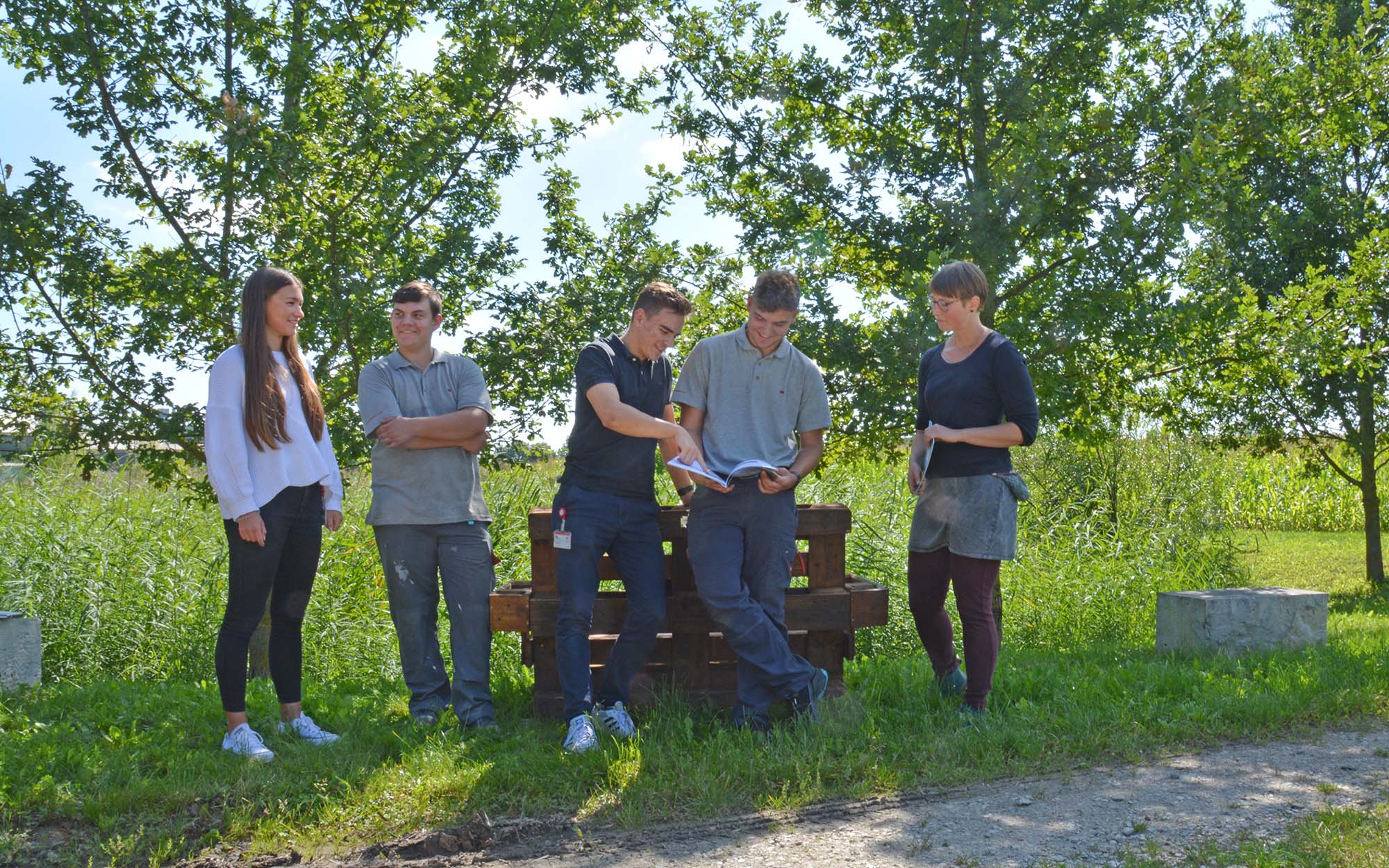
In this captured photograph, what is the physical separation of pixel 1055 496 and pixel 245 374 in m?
9.99

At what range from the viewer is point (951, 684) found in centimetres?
538

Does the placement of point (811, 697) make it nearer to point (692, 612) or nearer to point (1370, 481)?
point (692, 612)

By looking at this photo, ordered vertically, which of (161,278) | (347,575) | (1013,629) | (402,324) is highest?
(161,278)

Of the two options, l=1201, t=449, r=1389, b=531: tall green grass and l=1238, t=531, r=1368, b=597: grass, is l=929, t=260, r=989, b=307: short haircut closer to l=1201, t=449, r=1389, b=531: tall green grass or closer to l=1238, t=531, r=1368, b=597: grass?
l=1238, t=531, r=1368, b=597: grass

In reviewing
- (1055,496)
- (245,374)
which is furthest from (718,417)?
(1055,496)

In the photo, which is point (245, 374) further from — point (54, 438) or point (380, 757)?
point (54, 438)

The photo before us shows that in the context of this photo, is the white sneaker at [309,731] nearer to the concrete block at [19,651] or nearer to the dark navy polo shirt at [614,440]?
the dark navy polo shirt at [614,440]

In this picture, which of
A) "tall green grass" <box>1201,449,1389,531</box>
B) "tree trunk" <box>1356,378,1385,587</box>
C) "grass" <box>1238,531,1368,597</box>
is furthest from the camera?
"tall green grass" <box>1201,449,1389,531</box>

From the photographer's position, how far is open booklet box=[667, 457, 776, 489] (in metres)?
4.59

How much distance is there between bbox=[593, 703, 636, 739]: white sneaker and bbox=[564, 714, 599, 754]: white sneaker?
0.22 ft

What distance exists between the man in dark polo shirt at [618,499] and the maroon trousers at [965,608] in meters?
1.19

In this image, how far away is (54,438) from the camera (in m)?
6.45

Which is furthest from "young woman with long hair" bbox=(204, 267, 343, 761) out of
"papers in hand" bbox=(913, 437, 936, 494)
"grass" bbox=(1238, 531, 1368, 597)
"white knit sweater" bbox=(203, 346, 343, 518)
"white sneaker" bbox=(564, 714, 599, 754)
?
"grass" bbox=(1238, 531, 1368, 597)

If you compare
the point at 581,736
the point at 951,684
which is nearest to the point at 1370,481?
the point at 951,684
